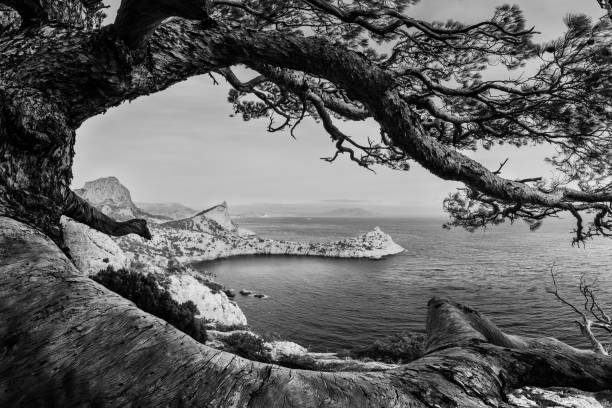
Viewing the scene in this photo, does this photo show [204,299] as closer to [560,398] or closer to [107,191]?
[560,398]

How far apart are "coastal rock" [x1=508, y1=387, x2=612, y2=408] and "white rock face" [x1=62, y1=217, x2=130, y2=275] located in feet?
46.4

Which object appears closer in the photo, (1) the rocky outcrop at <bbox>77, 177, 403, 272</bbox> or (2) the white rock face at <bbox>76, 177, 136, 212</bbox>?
(1) the rocky outcrop at <bbox>77, 177, 403, 272</bbox>

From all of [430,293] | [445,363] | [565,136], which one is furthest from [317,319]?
[445,363]

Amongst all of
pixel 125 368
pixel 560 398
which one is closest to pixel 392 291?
pixel 560 398

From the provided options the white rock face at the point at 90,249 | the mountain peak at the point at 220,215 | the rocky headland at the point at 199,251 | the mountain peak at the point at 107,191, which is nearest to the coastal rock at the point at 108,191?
the mountain peak at the point at 107,191

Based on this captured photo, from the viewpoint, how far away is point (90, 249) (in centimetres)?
1437

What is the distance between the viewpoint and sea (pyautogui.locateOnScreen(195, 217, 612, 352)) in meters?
23.7

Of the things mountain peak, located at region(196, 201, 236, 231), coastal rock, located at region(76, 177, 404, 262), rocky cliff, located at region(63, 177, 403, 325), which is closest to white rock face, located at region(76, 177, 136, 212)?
rocky cliff, located at region(63, 177, 403, 325)

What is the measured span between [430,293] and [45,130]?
123ft

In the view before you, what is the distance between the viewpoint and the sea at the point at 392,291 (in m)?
23.7

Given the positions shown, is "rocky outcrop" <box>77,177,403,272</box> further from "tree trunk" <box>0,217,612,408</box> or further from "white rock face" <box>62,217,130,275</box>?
"tree trunk" <box>0,217,612,408</box>

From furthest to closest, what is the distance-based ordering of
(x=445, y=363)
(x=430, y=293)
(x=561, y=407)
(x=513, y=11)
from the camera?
(x=430, y=293)
(x=513, y=11)
(x=561, y=407)
(x=445, y=363)

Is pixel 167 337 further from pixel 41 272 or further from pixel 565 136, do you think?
pixel 565 136

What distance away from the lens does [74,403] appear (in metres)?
1.09
